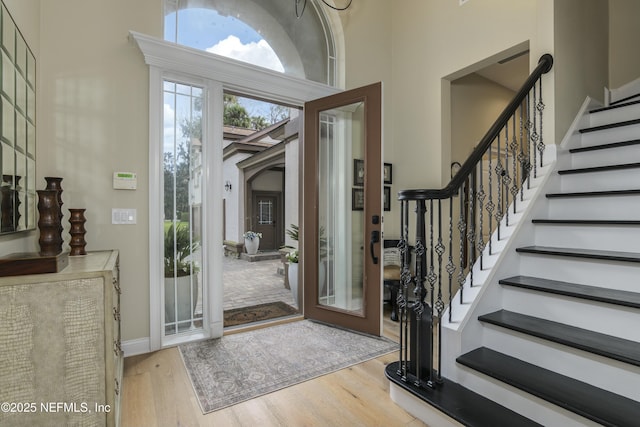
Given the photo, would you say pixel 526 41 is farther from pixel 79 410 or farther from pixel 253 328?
pixel 79 410

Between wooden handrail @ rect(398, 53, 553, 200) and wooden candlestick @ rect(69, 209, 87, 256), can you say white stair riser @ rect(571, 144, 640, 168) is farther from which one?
wooden candlestick @ rect(69, 209, 87, 256)

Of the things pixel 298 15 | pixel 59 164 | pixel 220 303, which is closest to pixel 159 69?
pixel 59 164

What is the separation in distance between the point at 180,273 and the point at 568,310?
2.76 metres

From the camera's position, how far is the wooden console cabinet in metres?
1.30

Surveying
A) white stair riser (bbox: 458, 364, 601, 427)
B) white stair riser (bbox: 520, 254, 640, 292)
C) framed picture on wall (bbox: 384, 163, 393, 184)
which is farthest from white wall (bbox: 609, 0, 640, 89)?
white stair riser (bbox: 458, 364, 601, 427)

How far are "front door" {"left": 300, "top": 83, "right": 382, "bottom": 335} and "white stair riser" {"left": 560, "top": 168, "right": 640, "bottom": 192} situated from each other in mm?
1619

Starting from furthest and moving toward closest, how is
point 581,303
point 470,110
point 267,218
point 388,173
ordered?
point 267,218, point 470,110, point 388,173, point 581,303

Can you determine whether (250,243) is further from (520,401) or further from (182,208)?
(520,401)

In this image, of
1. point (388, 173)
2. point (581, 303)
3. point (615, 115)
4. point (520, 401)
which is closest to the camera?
point (520, 401)

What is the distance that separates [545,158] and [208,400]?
2910 millimetres

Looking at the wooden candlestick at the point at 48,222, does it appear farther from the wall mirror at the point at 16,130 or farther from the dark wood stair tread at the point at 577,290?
the dark wood stair tread at the point at 577,290

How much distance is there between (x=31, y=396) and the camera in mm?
1334

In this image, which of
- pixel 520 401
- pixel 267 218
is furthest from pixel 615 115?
pixel 267 218

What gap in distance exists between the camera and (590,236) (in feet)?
6.48
